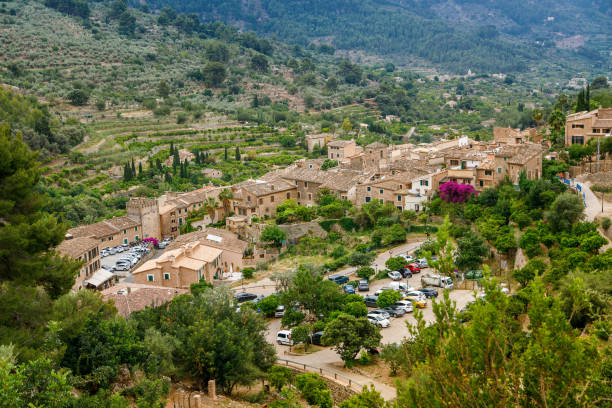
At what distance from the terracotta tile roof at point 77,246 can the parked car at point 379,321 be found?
16.9 meters

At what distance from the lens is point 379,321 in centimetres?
2450

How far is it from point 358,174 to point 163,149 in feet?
82.0

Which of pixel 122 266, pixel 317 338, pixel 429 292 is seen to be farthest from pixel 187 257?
pixel 429 292

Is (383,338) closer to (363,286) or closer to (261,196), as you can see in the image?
(363,286)

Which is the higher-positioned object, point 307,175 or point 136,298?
point 307,175

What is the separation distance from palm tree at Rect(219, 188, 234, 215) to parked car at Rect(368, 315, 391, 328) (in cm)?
1997

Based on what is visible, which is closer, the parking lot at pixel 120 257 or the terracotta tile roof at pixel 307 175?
the parking lot at pixel 120 257

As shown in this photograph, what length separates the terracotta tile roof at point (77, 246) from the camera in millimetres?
32156

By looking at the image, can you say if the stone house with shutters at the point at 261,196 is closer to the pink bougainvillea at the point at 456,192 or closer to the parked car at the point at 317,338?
the pink bougainvillea at the point at 456,192

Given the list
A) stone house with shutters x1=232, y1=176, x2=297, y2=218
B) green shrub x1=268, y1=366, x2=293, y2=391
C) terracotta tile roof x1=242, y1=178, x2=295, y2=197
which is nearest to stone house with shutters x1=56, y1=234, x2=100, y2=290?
stone house with shutters x1=232, y1=176, x2=297, y2=218

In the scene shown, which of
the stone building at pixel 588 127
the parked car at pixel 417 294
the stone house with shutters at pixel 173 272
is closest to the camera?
the parked car at pixel 417 294

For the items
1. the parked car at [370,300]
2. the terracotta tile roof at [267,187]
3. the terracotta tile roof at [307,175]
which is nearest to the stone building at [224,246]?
the terracotta tile roof at [267,187]

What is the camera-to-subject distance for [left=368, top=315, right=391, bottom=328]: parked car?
24391mm

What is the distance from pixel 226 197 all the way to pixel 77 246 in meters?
11.9
